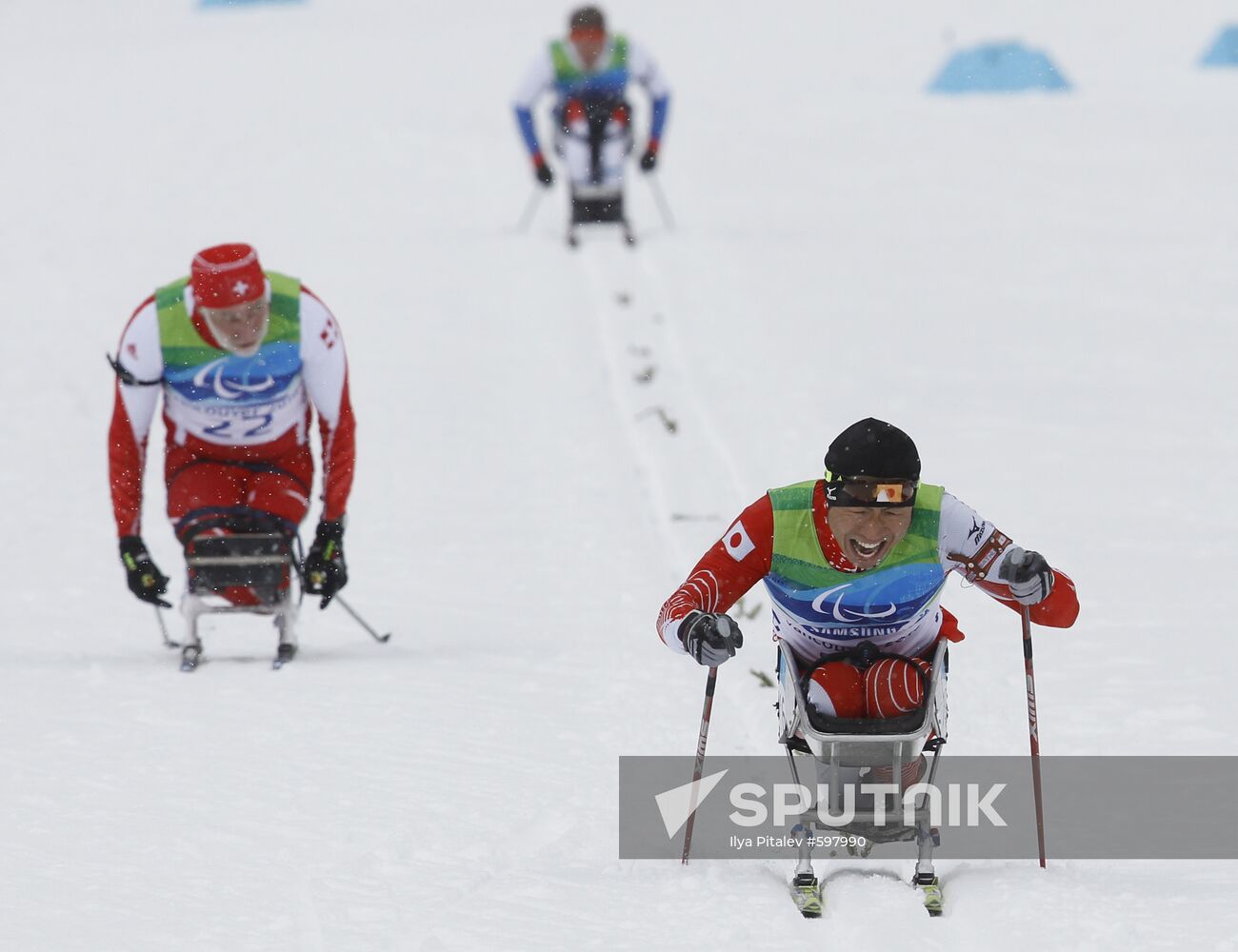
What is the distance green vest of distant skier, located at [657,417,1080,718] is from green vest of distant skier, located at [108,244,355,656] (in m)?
2.47

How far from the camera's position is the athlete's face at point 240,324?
20.7 feet

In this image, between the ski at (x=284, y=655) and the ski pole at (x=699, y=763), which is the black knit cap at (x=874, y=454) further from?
the ski at (x=284, y=655)

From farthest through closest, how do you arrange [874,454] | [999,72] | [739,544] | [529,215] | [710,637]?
[999,72]
[529,215]
[739,544]
[710,637]
[874,454]

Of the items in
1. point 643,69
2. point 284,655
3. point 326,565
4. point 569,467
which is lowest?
point 284,655

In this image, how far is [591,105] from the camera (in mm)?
15180

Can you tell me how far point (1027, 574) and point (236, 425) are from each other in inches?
131

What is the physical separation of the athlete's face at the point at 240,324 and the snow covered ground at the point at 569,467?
1.16 m

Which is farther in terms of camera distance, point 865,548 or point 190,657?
point 190,657

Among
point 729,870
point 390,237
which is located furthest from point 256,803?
point 390,237

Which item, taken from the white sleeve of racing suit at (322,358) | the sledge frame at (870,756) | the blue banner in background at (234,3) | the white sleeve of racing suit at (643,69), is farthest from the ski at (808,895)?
the blue banner in background at (234,3)

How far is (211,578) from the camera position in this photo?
6.61 m

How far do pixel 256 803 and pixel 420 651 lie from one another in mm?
1953

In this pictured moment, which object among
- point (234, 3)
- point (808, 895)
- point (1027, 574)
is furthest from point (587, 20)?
point (234, 3)

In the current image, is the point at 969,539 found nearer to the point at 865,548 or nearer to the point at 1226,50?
the point at 865,548
